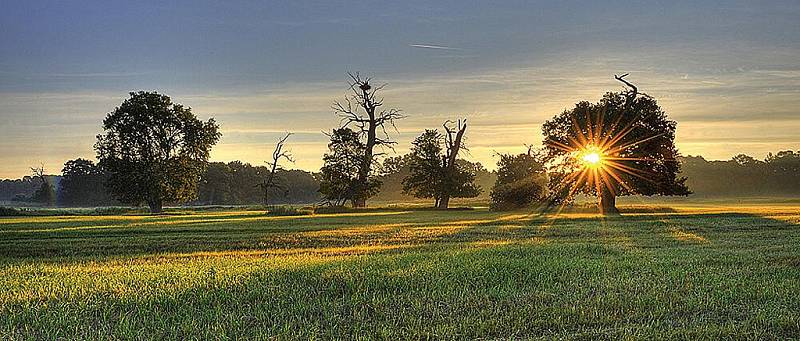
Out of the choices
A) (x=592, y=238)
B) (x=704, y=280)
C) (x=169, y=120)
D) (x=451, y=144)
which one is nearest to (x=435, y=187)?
(x=451, y=144)

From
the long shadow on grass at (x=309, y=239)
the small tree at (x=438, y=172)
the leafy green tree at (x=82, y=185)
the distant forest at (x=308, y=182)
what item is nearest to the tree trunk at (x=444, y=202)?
the small tree at (x=438, y=172)

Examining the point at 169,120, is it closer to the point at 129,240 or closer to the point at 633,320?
the point at 129,240

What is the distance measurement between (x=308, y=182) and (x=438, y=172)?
217 ft

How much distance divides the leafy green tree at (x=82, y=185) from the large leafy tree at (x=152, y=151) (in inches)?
2131

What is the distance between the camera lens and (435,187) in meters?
68.8

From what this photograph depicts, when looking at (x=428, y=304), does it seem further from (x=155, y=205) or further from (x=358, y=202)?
(x=155, y=205)

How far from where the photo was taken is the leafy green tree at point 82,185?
374 feet

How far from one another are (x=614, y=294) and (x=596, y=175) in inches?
1747

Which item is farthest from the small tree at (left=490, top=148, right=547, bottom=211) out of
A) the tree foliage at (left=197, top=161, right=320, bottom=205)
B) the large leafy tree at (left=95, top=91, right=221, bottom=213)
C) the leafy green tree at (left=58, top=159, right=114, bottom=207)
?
the leafy green tree at (left=58, top=159, right=114, bottom=207)

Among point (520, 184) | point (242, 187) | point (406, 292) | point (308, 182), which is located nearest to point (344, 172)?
point (520, 184)

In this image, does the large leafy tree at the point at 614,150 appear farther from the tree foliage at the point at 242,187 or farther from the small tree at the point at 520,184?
the tree foliage at the point at 242,187

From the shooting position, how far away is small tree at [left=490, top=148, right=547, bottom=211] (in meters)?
61.8

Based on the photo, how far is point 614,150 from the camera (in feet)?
170

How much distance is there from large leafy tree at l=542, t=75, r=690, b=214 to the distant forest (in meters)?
44.3
